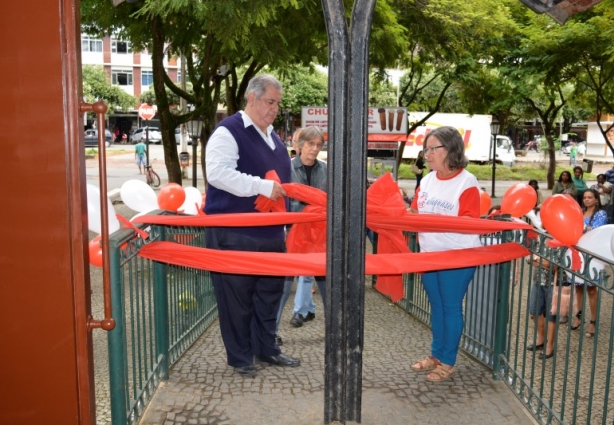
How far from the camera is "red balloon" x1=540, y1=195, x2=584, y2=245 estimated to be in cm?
349

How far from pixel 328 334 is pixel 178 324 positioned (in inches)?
65.8

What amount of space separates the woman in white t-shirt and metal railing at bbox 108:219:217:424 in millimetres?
1677

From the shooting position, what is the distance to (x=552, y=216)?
3.60 metres

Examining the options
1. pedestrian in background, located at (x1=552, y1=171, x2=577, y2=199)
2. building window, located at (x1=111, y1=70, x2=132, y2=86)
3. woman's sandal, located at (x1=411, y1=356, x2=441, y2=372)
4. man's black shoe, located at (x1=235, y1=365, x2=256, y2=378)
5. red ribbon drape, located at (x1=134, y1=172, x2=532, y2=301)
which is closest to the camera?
red ribbon drape, located at (x1=134, y1=172, x2=532, y2=301)

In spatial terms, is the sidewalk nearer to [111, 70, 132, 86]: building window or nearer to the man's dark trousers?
the man's dark trousers

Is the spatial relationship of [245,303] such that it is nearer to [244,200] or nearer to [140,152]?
[244,200]

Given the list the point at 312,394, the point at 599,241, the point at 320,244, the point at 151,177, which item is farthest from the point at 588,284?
the point at 151,177

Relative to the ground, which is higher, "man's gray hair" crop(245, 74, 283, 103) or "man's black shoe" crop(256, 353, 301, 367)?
"man's gray hair" crop(245, 74, 283, 103)

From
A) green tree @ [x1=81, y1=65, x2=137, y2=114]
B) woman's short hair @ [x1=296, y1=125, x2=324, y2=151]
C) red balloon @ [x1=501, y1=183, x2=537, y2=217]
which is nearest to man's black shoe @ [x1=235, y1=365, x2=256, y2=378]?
red balloon @ [x1=501, y1=183, x2=537, y2=217]

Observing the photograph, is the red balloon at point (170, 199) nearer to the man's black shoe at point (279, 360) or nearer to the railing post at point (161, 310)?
the railing post at point (161, 310)

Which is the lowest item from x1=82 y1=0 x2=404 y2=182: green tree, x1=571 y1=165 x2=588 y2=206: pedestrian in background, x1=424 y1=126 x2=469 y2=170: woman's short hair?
x1=571 y1=165 x2=588 y2=206: pedestrian in background

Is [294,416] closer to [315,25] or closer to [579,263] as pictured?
[579,263]

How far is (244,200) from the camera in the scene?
4.12 meters

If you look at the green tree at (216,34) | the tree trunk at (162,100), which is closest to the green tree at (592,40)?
the green tree at (216,34)
